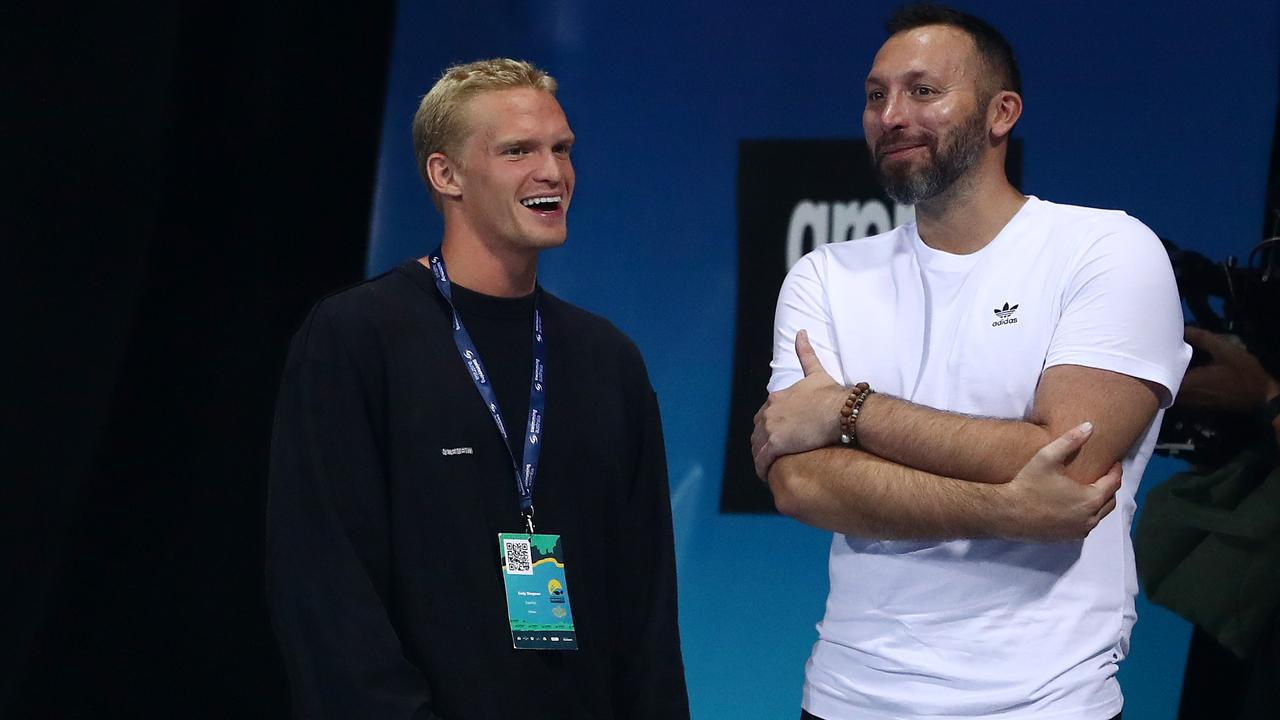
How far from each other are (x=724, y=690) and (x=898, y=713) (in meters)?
1.77

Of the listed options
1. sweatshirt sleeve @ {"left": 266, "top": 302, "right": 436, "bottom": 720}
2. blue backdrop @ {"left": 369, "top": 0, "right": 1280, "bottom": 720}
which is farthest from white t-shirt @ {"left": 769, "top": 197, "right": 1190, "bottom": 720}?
blue backdrop @ {"left": 369, "top": 0, "right": 1280, "bottom": 720}

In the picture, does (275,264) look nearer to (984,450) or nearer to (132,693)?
(132,693)

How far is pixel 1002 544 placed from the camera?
2.28m

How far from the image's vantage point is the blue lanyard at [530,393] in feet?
8.18

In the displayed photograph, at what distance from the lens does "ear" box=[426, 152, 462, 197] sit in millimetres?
2699

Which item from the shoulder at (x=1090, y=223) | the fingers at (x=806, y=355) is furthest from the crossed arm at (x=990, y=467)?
the shoulder at (x=1090, y=223)

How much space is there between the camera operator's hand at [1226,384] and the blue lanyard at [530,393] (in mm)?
1397

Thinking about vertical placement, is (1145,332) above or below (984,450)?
above

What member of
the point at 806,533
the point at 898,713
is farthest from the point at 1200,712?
the point at 898,713

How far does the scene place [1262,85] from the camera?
151 inches

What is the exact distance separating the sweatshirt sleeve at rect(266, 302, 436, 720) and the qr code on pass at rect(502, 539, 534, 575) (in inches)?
8.1

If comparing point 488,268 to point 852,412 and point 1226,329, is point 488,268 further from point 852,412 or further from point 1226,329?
point 1226,329

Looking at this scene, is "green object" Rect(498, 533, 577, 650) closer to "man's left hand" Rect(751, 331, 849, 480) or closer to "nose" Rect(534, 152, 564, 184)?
"man's left hand" Rect(751, 331, 849, 480)

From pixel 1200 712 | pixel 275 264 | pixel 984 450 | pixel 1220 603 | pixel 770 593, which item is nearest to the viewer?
pixel 984 450
